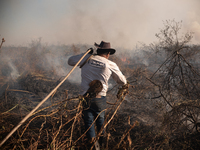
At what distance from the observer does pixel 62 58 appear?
10938 millimetres

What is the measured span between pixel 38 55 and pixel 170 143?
1039cm

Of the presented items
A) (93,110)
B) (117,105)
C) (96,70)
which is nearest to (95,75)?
(96,70)

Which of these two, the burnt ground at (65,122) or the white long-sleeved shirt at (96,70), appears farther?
the white long-sleeved shirt at (96,70)

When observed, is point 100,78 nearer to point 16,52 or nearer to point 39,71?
point 39,71

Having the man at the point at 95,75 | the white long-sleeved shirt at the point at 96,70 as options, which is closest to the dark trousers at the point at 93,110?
the man at the point at 95,75

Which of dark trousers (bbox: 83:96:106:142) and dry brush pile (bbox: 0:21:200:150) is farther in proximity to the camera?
dark trousers (bbox: 83:96:106:142)

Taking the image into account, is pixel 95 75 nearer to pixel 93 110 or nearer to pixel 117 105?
pixel 93 110

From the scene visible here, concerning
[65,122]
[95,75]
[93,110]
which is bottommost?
[65,122]

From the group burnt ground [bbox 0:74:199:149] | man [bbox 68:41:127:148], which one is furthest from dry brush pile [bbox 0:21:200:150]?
man [bbox 68:41:127:148]

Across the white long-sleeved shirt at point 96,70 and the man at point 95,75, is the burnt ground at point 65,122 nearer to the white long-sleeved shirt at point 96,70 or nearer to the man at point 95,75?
the man at point 95,75

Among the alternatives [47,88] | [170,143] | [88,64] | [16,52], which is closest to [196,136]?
[170,143]

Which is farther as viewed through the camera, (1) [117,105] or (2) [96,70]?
A: (1) [117,105]

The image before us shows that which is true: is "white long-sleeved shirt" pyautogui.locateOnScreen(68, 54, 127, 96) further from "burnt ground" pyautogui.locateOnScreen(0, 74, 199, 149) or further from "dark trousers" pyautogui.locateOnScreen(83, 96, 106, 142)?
"burnt ground" pyautogui.locateOnScreen(0, 74, 199, 149)

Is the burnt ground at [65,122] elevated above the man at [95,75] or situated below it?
below
